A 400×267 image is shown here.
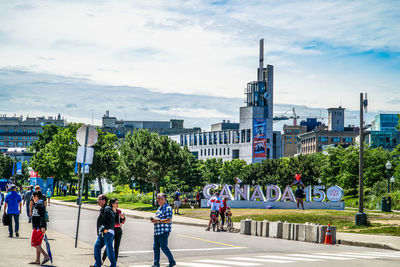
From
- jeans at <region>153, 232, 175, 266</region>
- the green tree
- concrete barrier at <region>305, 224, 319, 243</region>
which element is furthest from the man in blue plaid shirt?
the green tree

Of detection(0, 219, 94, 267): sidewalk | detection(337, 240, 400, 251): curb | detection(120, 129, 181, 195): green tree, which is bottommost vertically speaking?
detection(0, 219, 94, 267): sidewalk

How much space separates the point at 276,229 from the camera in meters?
24.6

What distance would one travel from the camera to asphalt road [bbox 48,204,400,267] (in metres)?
15.4

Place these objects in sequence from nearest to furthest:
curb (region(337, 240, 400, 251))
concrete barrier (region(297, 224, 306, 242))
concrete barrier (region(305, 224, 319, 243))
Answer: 1. curb (region(337, 240, 400, 251))
2. concrete barrier (region(305, 224, 319, 243))
3. concrete barrier (region(297, 224, 306, 242))

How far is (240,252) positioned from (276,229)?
676 centimetres

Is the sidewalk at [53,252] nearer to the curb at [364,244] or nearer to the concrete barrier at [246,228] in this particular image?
the concrete barrier at [246,228]

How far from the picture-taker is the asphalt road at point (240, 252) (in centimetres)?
1542

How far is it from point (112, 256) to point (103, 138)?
6118cm

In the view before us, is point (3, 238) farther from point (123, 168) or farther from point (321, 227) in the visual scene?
point (123, 168)

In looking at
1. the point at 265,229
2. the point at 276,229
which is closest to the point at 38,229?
the point at 276,229

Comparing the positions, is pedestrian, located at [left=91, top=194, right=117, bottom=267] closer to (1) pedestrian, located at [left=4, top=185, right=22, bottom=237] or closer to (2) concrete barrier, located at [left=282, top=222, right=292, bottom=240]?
(1) pedestrian, located at [left=4, top=185, right=22, bottom=237]

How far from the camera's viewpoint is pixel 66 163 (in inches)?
2859

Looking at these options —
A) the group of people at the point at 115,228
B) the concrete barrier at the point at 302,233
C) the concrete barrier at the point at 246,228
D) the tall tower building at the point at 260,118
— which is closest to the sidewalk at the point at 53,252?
the group of people at the point at 115,228

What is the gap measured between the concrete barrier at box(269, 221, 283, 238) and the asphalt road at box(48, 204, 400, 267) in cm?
77
